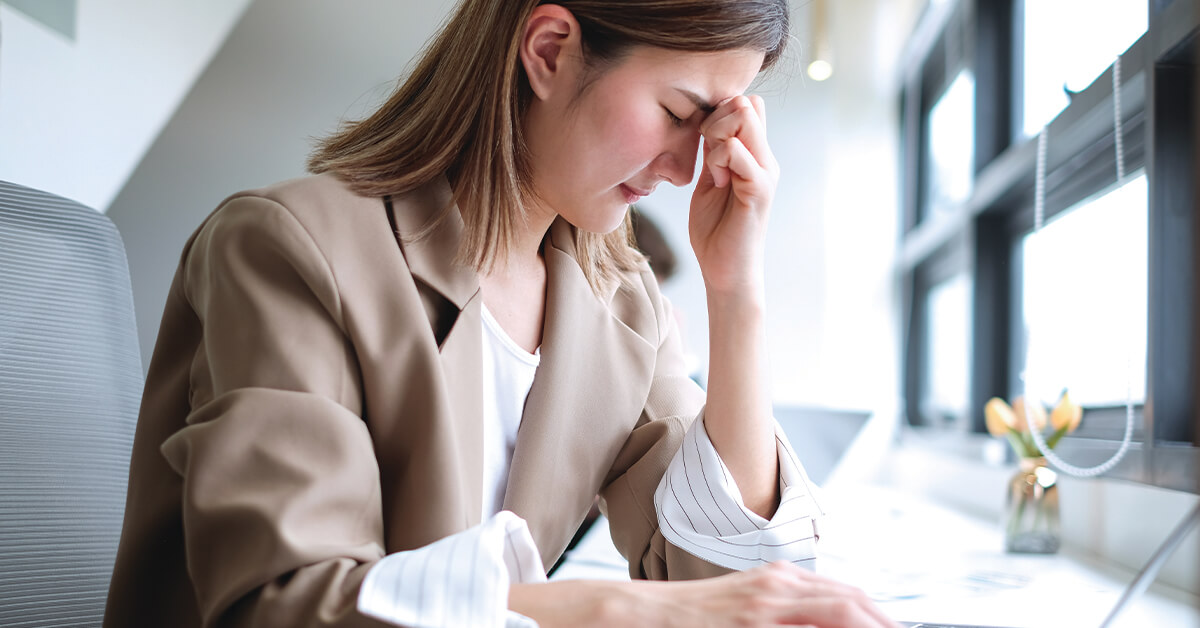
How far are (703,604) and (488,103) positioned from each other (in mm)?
505

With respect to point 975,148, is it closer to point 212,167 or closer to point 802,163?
point 802,163

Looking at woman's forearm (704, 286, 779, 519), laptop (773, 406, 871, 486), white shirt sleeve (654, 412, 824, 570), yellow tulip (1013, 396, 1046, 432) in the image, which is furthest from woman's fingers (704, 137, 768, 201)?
laptop (773, 406, 871, 486)

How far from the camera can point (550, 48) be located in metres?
0.87

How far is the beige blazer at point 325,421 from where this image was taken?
0.57 metres

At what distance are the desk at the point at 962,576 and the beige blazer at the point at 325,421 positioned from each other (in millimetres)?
173

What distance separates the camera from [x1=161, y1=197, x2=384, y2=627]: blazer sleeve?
55 centimetres

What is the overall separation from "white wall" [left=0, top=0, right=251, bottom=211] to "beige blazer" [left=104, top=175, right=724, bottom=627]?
1.93 feet

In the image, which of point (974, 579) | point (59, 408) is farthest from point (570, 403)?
point (974, 579)

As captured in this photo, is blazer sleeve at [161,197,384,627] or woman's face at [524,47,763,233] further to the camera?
woman's face at [524,47,763,233]

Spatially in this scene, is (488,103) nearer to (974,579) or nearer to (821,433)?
(974,579)

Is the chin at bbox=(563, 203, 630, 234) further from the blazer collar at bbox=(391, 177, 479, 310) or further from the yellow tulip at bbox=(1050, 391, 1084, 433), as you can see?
the yellow tulip at bbox=(1050, 391, 1084, 433)

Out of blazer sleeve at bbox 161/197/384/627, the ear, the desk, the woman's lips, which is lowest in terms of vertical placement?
the desk

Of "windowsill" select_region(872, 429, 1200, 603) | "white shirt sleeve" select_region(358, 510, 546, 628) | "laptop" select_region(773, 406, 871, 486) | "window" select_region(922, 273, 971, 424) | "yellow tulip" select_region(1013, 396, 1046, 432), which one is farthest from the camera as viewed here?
"window" select_region(922, 273, 971, 424)

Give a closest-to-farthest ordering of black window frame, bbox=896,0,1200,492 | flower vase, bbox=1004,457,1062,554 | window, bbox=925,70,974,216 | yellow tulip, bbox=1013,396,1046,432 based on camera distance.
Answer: black window frame, bbox=896,0,1200,492, flower vase, bbox=1004,457,1062,554, yellow tulip, bbox=1013,396,1046,432, window, bbox=925,70,974,216
